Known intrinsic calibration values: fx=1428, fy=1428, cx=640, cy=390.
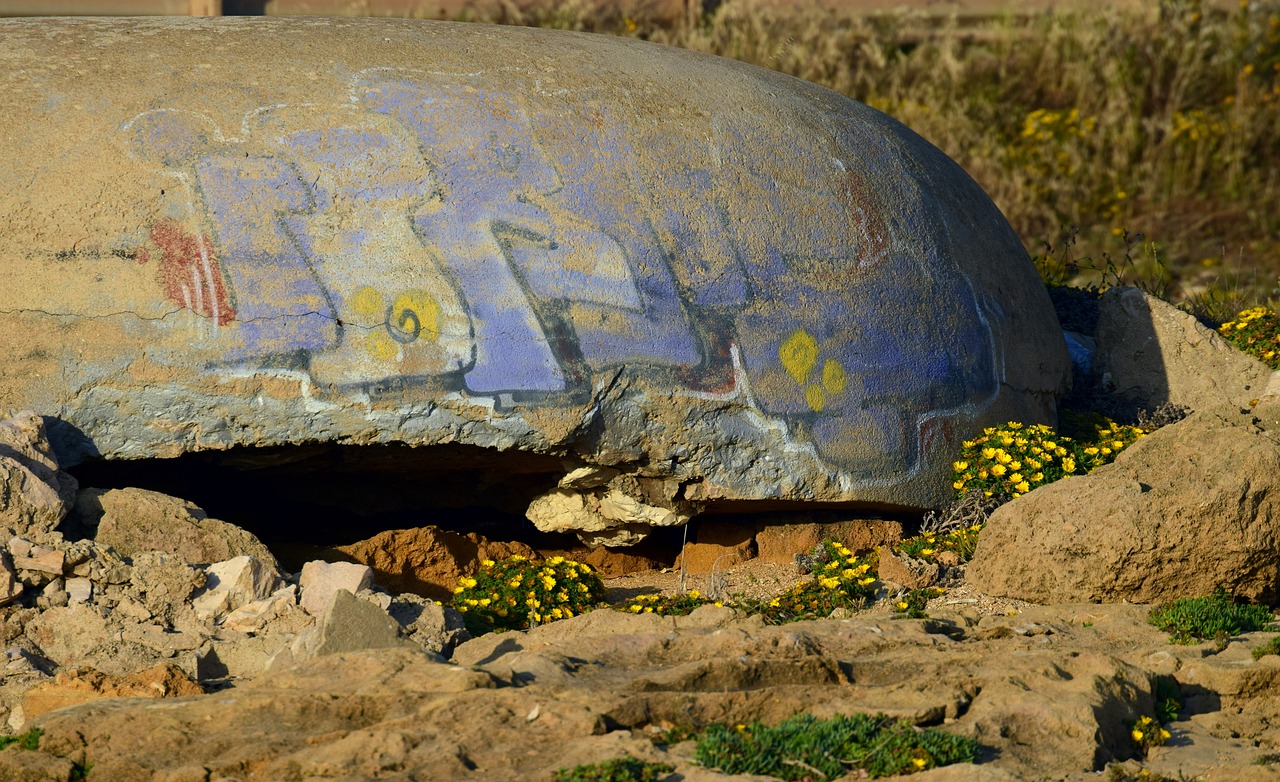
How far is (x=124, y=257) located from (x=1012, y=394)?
3.94 m

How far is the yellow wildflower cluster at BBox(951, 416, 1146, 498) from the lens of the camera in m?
6.19

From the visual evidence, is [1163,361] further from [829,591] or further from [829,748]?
[829,748]

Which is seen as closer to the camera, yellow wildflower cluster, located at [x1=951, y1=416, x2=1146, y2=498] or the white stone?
the white stone

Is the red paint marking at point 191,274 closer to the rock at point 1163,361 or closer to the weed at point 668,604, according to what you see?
the weed at point 668,604

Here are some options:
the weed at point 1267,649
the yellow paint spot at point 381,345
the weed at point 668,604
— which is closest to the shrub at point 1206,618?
the weed at point 1267,649

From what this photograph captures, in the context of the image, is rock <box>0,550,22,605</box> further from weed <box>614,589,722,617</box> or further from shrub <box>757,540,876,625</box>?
shrub <box>757,540,876,625</box>

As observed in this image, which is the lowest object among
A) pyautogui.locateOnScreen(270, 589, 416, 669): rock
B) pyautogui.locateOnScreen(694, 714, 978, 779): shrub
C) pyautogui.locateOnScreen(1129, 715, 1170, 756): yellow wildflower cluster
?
pyautogui.locateOnScreen(270, 589, 416, 669): rock

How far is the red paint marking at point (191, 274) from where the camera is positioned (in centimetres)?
528

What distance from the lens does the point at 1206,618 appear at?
5.02 meters

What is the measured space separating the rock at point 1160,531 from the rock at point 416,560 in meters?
2.20

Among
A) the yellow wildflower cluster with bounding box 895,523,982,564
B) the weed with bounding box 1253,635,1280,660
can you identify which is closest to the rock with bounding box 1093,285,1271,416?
the yellow wildflower cluster with bounding box 895,523,982,564

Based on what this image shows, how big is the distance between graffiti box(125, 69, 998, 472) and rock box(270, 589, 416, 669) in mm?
1203

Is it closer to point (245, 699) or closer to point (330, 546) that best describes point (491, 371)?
point (330, 546)

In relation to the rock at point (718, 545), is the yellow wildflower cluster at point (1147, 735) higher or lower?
higher
